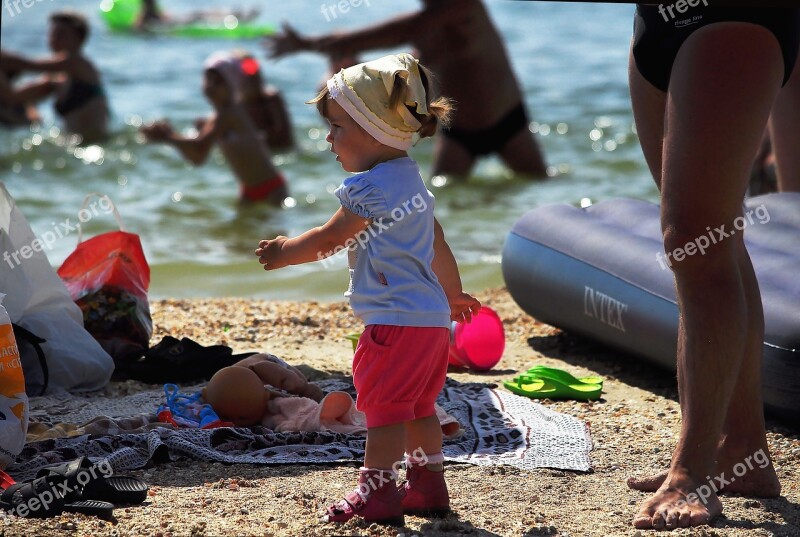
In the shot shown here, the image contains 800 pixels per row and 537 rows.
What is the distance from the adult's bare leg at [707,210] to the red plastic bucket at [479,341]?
1.69m

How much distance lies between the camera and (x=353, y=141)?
2814mm

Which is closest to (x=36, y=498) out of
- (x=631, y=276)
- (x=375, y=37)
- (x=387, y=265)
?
(x=387, y=265)

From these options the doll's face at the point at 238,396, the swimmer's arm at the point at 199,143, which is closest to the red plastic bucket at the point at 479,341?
the doll's face at the point at 238,396

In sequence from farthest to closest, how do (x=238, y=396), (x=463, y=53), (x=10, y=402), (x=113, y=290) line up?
(x=463, y=53)
(x=113, y=290)
(x=238, y=396)
(x=10, y=402)

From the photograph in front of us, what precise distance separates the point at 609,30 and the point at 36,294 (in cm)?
2076

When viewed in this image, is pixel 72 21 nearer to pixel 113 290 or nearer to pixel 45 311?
pixel 113 290

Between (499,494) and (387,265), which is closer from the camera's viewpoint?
(387,265)

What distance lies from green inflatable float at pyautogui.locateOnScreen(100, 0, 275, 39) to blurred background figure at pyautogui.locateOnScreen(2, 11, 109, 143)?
511 inches

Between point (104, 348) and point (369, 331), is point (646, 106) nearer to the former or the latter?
point (369, 331)

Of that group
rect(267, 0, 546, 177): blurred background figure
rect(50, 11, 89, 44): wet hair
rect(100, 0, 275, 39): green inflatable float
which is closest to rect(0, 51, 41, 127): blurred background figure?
rect(50, 11, 89, 44): wet hair

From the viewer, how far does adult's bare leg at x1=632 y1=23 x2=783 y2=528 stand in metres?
2.73

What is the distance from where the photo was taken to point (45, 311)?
4.05 metres

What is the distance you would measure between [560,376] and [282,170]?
732 centimetres

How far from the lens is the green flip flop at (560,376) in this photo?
4.18 m
